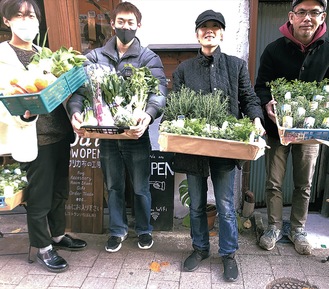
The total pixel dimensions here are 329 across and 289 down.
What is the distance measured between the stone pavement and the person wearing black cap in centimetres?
24

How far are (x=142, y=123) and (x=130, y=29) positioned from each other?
0.90 m

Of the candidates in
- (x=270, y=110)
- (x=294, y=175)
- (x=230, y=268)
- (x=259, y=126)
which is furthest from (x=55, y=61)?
(x=294, y=175)

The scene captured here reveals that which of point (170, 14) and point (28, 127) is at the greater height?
point (170, 14)

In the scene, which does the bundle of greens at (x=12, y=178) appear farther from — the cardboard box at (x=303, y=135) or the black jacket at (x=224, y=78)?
the cardboard box at (x=303, y=135)

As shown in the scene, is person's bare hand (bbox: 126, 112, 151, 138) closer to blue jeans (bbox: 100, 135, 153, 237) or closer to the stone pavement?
blue jeans (bbox: 100, 135, 153, 237)

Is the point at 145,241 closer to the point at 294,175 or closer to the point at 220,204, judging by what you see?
the point at 220,204

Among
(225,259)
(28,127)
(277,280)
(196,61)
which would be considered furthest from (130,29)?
(277,280)

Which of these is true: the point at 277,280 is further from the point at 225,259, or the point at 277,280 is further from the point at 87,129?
the point at 87,129

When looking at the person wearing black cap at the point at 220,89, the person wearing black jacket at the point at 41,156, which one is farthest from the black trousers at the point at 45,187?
the person wearing black cap at the point at 220,89

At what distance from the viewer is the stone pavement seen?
117 inches

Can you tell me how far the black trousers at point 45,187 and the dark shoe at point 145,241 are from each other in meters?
0.94

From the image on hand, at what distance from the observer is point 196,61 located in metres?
2.87

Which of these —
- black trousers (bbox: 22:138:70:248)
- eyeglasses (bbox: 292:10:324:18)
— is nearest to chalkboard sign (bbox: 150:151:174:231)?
black trousers (bbox: 22:138:70:248)

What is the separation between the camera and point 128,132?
2670 millimetres
